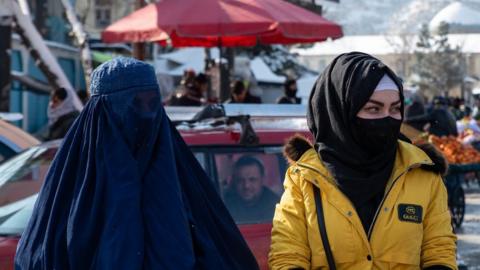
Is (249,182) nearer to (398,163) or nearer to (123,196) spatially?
(398,163)

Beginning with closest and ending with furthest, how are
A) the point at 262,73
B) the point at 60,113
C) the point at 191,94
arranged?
the point at 60,113, the point at 191,94, the point at 262,73

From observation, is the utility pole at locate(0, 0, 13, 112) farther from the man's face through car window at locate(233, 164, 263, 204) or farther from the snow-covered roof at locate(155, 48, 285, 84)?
the snow-covered roof at locate(155, 48, 285, 84)

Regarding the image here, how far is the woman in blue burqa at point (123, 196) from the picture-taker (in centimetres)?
290

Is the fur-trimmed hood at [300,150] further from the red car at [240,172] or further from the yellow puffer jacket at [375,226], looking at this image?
the red car at [240,172]

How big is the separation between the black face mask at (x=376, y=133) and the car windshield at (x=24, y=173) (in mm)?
2868

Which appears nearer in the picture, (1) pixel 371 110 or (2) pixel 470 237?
(1) pixel 371 110

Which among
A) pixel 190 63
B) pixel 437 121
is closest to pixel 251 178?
pixel 437 121

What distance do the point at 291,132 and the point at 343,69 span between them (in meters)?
2.28

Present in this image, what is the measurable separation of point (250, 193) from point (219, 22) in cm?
556

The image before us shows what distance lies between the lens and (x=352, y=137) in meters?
3.14

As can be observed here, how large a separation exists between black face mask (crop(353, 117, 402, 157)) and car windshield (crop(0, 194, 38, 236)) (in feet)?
7.67

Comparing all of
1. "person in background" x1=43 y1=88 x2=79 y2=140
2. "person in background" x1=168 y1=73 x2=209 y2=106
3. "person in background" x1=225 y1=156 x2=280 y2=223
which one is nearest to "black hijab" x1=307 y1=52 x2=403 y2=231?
"person in background" x1=225 y1=156 x2=280 y2=223

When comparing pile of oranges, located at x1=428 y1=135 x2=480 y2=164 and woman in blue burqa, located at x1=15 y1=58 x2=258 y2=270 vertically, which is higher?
woman in blue burqa, located at x1=15 y1=58 x2=258 y2=270

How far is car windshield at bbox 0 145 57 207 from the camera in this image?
18.3ft
